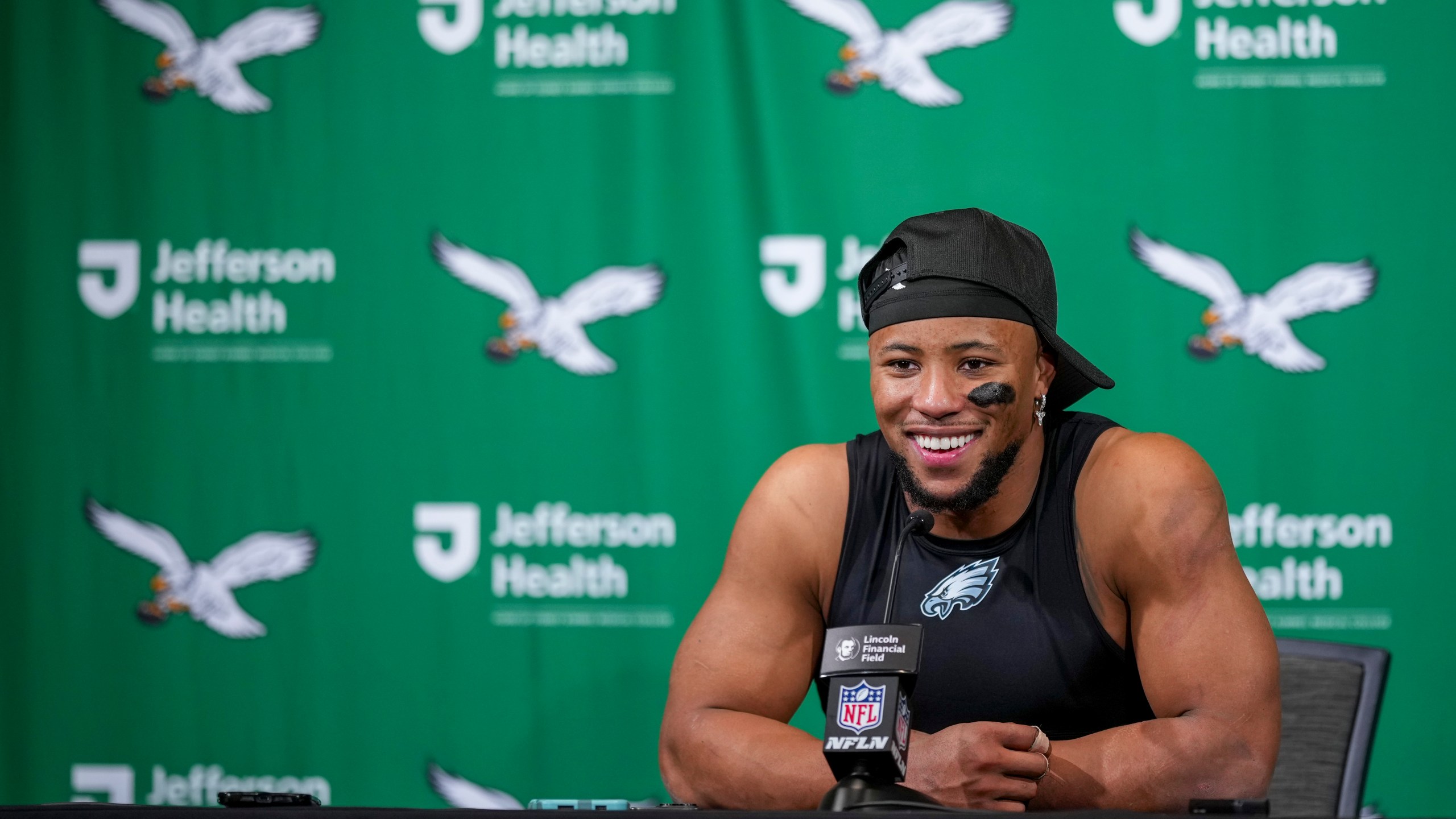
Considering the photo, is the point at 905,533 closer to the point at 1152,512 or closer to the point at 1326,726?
the point at 1152,512

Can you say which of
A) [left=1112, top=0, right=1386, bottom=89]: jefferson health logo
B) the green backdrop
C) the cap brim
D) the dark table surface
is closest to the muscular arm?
the cap brim

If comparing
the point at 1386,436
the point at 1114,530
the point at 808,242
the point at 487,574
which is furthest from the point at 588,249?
the point at 1386,436

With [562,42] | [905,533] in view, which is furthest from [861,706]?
[562,42]

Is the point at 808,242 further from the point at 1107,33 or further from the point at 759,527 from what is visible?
the point at 759,527

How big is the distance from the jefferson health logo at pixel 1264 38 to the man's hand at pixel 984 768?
1.89 metres

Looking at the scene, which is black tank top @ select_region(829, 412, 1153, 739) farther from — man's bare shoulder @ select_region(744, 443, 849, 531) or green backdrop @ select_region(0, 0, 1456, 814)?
green backdrop @ select_region(0, 0, 1456, 814)

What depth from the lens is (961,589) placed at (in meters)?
1.83

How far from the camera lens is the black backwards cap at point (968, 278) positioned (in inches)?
70.2

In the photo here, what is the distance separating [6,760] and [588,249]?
1.93 metres

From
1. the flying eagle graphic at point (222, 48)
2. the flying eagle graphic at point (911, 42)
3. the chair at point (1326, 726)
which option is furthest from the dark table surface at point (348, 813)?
the flying eagle graphic at point (222, 48)

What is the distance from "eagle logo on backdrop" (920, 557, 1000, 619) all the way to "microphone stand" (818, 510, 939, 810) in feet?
1.60

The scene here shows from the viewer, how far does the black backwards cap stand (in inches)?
70.2

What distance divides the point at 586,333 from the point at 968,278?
141 cm

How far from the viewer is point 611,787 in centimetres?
294
